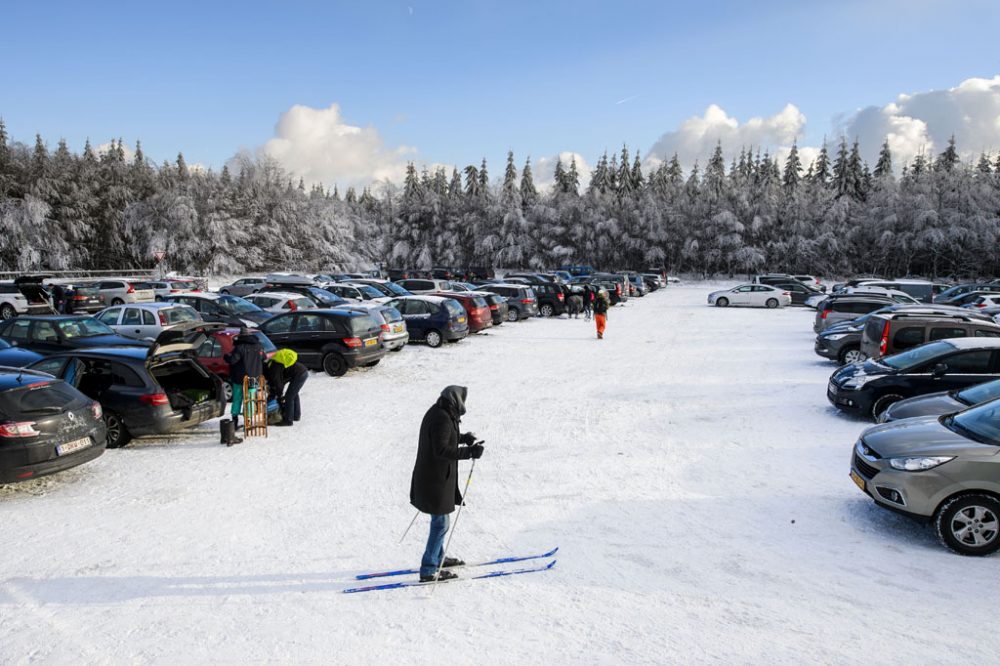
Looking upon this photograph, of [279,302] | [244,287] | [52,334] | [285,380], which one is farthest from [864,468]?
[244,287]

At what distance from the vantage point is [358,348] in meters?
14.9

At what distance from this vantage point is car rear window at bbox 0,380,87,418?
710 centimetres

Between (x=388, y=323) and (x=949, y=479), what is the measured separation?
41.8ft

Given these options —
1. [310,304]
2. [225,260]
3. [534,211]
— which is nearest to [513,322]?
[310,304]

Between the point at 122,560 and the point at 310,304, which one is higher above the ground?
the point at 310,304

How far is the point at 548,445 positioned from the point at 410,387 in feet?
16.4

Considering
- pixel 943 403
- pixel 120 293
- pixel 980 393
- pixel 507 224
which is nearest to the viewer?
pixel 980 393

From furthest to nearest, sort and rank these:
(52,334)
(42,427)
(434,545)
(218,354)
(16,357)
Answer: (52,334), (218,354), (16,357), (42,427), (434,545)

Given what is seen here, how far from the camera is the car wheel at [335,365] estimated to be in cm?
1486

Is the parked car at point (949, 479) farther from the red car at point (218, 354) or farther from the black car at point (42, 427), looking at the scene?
the red car at point (218, 354)

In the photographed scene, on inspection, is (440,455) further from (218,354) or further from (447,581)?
(218,354)

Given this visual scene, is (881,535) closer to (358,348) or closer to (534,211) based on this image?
(358,348)

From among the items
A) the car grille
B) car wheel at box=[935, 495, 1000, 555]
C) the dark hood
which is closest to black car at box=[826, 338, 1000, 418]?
the car grille

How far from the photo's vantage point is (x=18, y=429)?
700 cm
